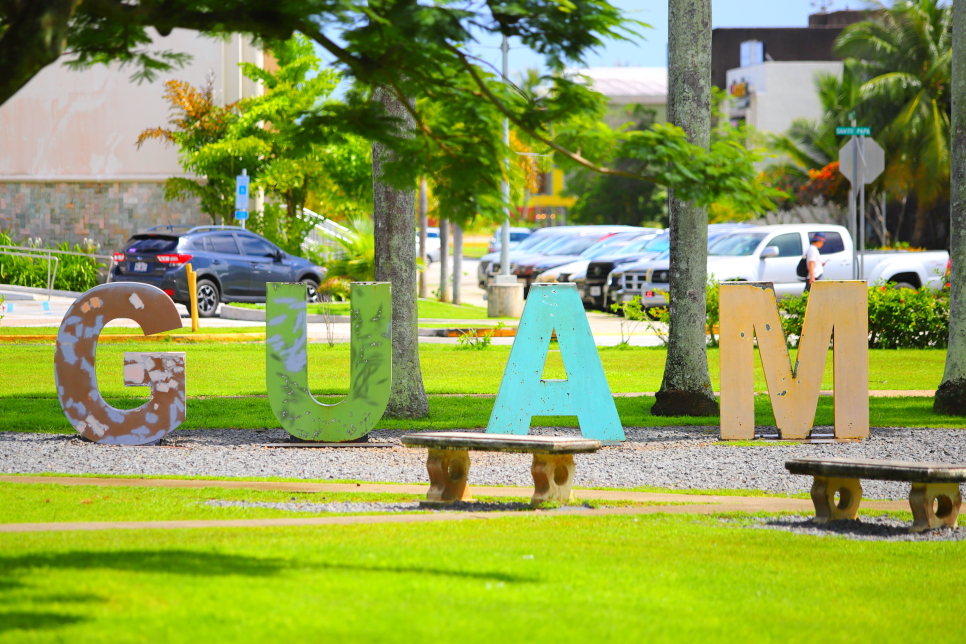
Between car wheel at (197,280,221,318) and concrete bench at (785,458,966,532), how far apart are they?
16.9 m

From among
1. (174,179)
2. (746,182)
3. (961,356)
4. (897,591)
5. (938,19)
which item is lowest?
(897,591)

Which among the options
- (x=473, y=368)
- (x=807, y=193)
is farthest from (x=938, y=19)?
(x=473, y=368)

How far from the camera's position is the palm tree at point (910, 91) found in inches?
1646

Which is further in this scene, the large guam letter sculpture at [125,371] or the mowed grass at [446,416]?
the mowed grass at [446,416]

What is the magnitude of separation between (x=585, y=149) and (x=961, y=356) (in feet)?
23.8

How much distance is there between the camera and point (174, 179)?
29.5m

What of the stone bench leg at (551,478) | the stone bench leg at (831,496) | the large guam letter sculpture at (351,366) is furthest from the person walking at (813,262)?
the stone bench leg at (551,478)

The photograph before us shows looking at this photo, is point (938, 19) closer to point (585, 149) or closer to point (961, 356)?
point (961, 356)

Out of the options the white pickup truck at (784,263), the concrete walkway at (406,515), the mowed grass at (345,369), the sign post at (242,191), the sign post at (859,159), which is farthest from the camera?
the sign post at (242,191)

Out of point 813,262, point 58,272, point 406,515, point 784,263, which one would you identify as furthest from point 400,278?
point 58,272

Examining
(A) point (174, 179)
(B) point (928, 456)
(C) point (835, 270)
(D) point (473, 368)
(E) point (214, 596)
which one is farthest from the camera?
(A) point (174, 179)

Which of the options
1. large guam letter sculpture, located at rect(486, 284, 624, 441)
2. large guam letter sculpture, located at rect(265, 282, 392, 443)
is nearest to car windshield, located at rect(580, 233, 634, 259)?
large guam letter sculpture, located at rect(486, 284, 624, 441)

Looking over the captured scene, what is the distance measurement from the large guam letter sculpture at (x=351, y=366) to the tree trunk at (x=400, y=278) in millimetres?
1304

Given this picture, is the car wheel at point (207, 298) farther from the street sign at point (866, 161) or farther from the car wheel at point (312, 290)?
the street sign at point (866, 161)
